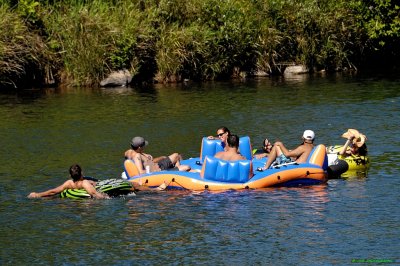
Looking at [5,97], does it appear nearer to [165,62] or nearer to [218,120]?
[165,62]

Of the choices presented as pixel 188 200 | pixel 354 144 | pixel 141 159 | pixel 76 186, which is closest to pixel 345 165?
pixel 354 144

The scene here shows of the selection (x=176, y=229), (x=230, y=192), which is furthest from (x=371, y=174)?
(x=176, y=229)

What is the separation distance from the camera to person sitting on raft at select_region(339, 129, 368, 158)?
77.4 ft

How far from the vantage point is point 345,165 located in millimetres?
23188

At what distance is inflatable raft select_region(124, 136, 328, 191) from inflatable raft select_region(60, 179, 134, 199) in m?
0.72

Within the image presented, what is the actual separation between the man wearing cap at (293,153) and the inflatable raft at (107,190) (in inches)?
133

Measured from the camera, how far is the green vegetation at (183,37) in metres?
41.0

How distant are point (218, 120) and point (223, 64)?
484 inches

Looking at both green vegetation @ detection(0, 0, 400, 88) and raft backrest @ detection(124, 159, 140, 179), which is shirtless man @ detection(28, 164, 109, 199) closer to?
raft backrest @ detection(124, 159, 140, 179)

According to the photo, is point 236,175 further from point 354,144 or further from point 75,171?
point 354,144

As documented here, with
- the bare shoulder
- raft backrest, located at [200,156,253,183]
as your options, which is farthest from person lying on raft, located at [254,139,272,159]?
raft backrest, located at [200,156,253,183]

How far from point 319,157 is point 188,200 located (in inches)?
129

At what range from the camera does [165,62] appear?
139 feet

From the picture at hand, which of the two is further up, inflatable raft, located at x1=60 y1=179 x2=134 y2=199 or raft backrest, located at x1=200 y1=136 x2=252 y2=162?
raft backrest, located at x1=200 y1=136 x2=252 y2=162
